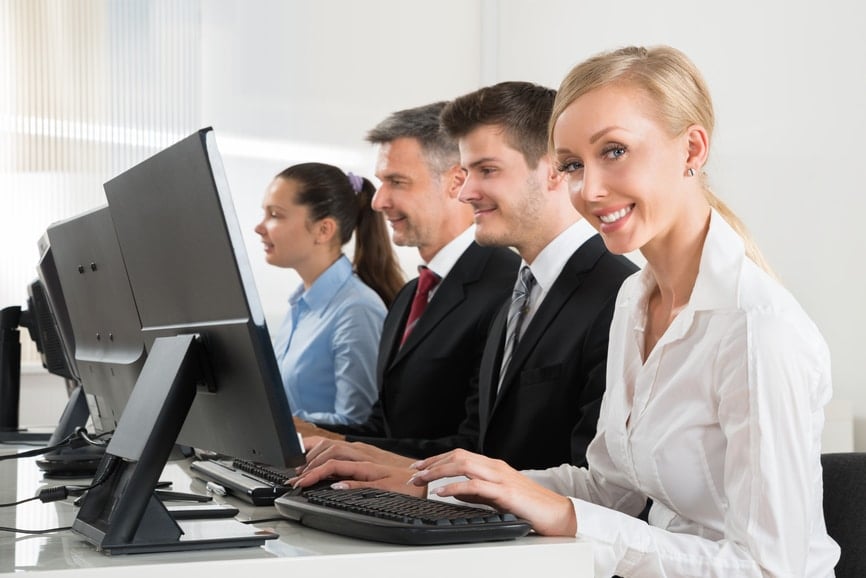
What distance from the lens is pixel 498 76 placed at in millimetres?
5773

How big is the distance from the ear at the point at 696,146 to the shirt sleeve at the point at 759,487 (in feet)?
0.97

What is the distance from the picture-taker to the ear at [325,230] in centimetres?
341

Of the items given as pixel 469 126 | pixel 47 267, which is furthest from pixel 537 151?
pixel 47 267

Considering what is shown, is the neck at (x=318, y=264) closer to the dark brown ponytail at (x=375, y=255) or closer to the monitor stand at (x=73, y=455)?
the dark brown ponytail at (x=375, y=255)

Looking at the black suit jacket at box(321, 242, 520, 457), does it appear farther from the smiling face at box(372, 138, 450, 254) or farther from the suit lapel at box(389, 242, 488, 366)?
the smiling face at box(372, 138, 450, 254)

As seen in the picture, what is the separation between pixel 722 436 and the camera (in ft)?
4.59

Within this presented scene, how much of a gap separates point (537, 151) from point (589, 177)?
0.85 metres

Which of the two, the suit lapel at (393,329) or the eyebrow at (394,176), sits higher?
the eyebrow at (394,176)

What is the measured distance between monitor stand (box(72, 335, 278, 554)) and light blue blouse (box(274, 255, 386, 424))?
164 cm

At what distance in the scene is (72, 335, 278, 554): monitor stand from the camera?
1.16 metres

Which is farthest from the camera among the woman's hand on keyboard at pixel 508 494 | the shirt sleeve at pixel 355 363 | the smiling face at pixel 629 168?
the shirt sleeve at pixel 355 363

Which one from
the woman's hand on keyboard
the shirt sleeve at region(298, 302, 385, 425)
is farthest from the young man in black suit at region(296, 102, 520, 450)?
the woman's hand on keyboard

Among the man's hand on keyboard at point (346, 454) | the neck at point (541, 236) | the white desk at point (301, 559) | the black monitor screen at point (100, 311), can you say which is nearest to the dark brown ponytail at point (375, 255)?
the neck at point (541, 236)

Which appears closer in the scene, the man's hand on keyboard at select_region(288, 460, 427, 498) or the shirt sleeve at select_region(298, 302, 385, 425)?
the man's hand on keyboard at select_region(288, 460, 427, 498)
